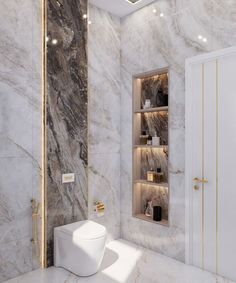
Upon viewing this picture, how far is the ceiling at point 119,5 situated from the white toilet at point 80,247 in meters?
2.48

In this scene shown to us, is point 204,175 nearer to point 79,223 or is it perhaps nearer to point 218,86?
point 218,86

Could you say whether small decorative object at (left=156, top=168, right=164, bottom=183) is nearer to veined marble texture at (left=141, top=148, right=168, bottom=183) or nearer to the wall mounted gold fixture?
veined marble texture at (left=141, top=148, right=168, bottom=183)

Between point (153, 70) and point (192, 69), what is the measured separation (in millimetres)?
504

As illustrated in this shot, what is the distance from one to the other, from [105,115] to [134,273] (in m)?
1.76

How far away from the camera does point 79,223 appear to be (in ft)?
8.90

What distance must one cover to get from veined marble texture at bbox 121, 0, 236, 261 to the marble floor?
19 cm

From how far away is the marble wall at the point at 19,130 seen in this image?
7.77 ft

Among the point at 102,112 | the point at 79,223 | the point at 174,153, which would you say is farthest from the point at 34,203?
the point at 174,153

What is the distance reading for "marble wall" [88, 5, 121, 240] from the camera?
3.08m

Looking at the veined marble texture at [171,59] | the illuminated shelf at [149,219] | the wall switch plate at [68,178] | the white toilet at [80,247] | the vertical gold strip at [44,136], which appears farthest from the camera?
the illuminated shelf at [149,219]

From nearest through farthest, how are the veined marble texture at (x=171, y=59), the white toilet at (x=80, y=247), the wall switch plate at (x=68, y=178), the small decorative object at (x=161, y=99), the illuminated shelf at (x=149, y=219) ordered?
the white toilet at (x=80, y=247), the veined marble texture at (x=171, y=59), the wall switch plate at (x=68, y=178), the illuminated shelf at (x=149, y=219), the small decorative object at (x=161, y=99)

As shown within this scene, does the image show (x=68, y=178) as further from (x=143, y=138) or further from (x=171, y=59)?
(x=171, y=59)

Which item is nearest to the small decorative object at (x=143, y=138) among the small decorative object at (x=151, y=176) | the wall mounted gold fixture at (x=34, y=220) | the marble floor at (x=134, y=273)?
the small decorative object at (x=151, y=176)

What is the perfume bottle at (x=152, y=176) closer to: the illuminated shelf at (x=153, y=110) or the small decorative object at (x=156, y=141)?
the small decorative object at (x=156, y=141)
